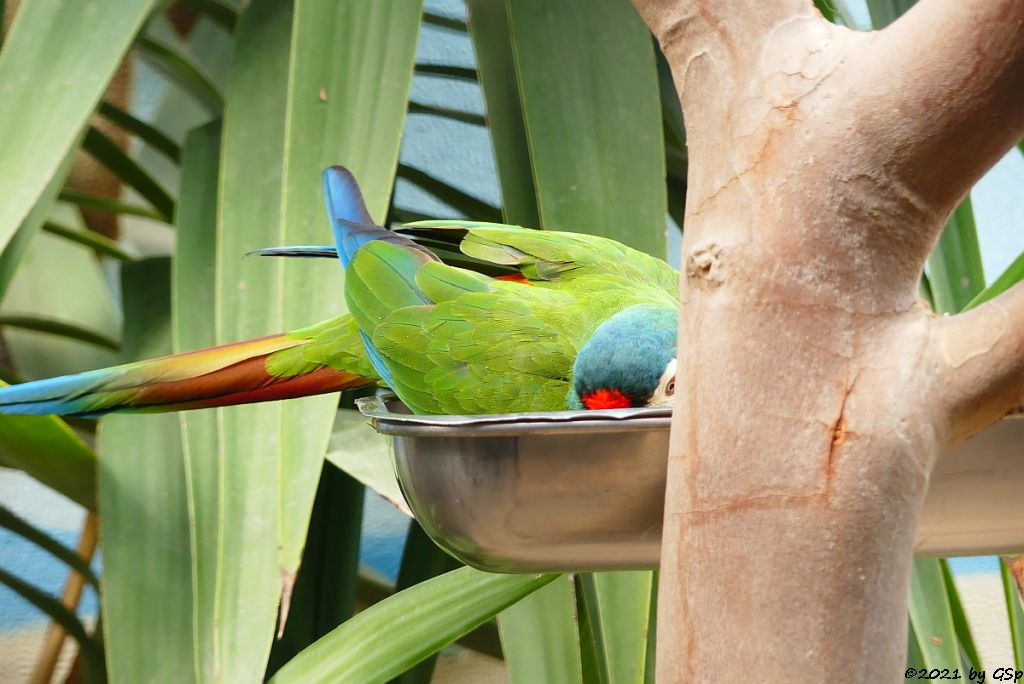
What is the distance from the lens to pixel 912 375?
0.18m

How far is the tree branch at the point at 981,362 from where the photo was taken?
6.8 inches

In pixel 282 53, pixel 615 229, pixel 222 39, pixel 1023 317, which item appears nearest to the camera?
pixel 1023 317

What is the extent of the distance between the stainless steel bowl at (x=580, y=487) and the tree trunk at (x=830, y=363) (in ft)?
0.13

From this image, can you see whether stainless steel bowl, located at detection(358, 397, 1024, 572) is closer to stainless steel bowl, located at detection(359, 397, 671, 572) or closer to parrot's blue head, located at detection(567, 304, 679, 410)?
stainless steel bowl, located at detection(359, 397, 671, 572)

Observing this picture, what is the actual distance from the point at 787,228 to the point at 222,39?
892 millimetres

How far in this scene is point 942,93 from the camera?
0.56 feet

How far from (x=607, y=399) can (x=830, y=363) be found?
0.25 m

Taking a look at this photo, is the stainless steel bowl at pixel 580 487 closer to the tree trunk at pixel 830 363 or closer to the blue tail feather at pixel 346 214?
the tree trunk at pixel 830 363

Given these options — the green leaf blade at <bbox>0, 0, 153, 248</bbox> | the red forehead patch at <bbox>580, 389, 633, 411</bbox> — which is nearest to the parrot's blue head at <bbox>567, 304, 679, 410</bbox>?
the red forehead patch at <bbox>580, 389, 633, 411</bbox>

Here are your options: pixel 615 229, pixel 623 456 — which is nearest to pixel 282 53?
pixel 615 229

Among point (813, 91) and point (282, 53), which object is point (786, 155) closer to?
point (813, 91)

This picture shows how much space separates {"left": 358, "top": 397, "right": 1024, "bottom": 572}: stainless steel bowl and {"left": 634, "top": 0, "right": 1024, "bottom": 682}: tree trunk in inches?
1.6

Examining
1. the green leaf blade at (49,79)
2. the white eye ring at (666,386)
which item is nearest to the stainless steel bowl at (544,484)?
the white eye ring at (666,386)

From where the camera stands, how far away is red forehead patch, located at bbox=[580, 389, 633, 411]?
424 mm
